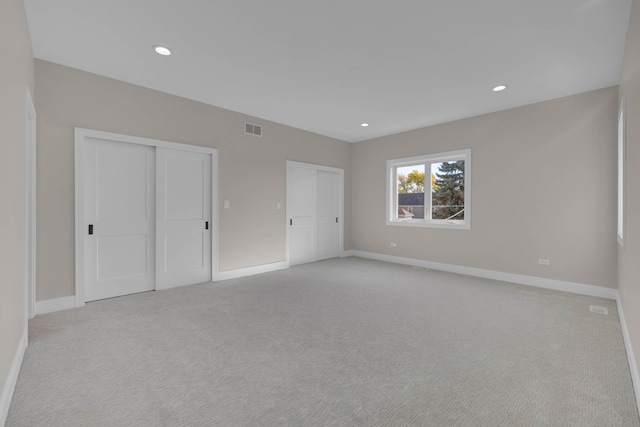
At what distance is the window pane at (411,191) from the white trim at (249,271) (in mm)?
2825

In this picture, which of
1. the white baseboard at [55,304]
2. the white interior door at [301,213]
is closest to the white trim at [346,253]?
the white interior door at [301,213]

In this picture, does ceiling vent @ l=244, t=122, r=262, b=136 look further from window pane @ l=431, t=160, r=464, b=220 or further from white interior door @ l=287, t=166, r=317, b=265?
window pane @ l=431, t=160, r=464, b=220

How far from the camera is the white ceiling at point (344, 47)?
7.86 ft

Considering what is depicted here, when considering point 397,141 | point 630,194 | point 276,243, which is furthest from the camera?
point 397,141

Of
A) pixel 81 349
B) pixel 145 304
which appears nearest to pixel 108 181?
pixel 145 304

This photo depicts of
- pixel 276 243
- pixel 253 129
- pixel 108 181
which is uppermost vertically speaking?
pixel 253 129

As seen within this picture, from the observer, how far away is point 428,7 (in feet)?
7.71

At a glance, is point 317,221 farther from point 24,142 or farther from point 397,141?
point 24,142

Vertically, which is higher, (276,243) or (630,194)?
(630,194)

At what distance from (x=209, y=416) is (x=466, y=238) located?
16.0 feet

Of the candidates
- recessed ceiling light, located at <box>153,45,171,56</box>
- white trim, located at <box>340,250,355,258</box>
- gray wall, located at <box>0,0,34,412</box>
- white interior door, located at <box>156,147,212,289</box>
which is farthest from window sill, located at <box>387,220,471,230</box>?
gray wall, located at <box>0,0,34,412</box>

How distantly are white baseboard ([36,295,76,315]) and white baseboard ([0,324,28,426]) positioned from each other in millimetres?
1007

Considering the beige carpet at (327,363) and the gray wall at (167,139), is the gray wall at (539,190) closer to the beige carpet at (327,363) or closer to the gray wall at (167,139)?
the beige carpet at (327,363)

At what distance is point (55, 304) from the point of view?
329cm
